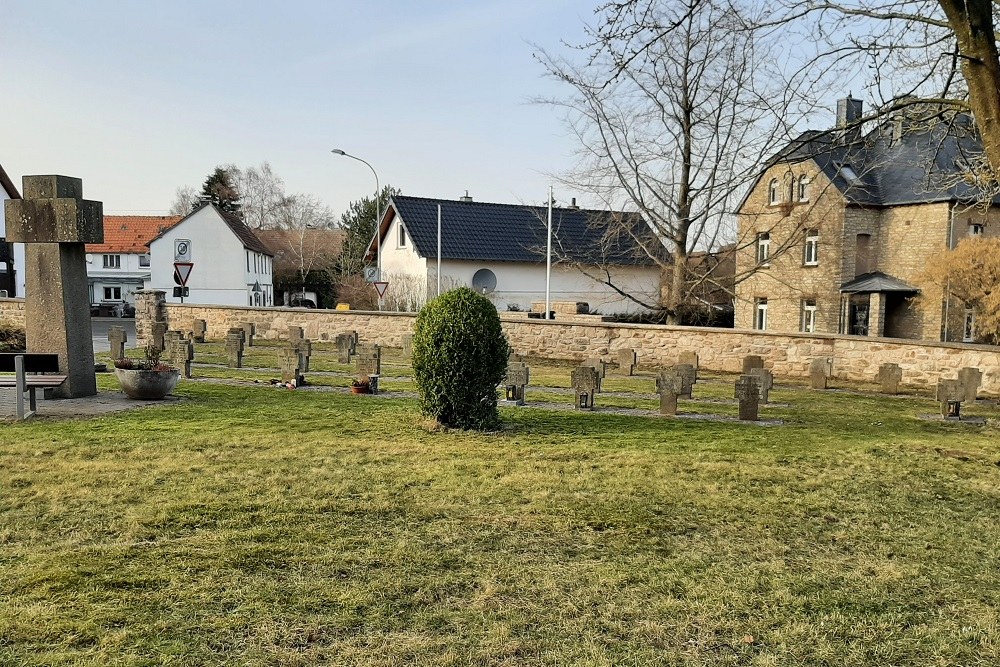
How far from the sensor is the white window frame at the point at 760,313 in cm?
3372

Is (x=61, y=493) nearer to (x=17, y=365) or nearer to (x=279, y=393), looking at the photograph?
(x=17, y=365)

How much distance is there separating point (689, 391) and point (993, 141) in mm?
6094

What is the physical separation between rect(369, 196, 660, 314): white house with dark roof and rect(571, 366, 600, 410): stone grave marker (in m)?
24.1

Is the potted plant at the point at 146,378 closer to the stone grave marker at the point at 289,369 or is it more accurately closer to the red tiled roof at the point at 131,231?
the stone grave marker at the point at 289,369

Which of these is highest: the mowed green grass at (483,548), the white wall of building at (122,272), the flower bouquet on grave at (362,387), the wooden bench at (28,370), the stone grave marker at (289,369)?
the white wall of building at (122,272)

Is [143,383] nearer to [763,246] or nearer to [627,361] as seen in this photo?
[627,361]

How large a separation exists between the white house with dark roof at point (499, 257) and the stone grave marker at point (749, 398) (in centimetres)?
2466

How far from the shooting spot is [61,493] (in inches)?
250

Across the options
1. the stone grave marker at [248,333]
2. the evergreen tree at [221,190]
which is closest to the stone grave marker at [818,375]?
the stone grave marker at [248,333]

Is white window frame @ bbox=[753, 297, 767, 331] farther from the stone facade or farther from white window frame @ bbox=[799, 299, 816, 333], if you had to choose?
white window frame @ bbox=[799, 299, 816, 333]

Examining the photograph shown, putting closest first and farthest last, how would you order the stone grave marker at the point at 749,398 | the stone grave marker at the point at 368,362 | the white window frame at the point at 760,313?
1. the stone grave marker at the point at 749,398
2. the stone grave marker at the point at 368,362
3. the white window frame at the point at 760,313

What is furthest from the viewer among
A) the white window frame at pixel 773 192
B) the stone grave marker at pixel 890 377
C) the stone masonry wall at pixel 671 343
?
the white window frame at pixel 773 192

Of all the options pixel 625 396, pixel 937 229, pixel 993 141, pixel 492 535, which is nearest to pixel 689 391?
pixel 625 396

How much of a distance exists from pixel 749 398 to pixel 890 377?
19.0 ft
